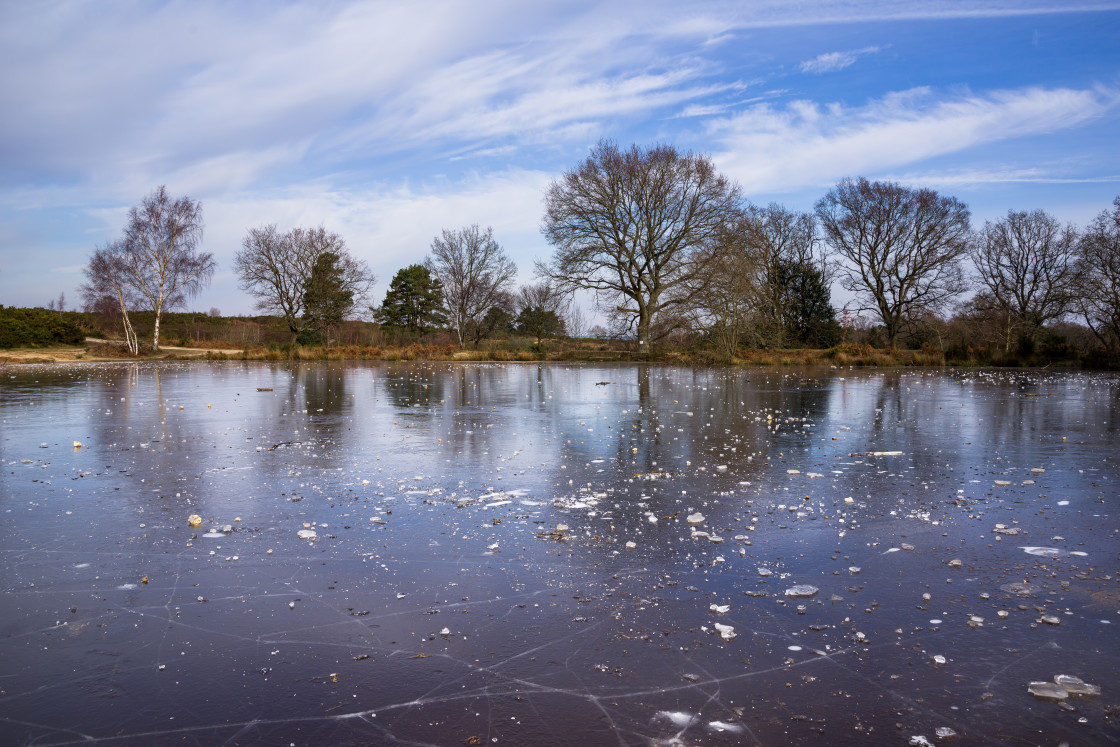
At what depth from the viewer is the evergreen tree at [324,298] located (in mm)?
50250

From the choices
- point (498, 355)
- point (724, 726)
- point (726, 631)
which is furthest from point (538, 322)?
point (724, 726)

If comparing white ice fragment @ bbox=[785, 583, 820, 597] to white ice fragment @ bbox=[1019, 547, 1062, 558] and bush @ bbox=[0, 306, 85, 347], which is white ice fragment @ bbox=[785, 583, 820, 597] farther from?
bush @ bbox=[0, 306, 85, 347]

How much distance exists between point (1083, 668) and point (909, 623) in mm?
727

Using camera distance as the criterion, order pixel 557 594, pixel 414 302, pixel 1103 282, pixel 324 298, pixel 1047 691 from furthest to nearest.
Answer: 1. pixel 414 302
2. pixel 324 298
3. pixel 1103 282
4. pixel 557 594
5. pixel 1047 691

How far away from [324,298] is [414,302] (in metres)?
13.2

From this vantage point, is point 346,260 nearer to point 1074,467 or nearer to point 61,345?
point 61,345

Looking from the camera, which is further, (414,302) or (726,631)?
(414,302)

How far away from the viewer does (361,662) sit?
3.19m

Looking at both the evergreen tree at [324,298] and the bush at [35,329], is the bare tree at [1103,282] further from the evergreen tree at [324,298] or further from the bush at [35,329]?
the bush at [35,329]

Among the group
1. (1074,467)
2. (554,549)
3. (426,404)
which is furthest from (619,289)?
(554,549)

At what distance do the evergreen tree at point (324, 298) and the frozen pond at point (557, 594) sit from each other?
4351 cm

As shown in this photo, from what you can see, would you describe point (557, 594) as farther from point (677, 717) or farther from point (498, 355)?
point (498, 355)

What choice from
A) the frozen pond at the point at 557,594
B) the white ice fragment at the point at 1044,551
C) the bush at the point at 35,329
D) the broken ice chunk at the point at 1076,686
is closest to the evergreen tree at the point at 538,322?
the bush at the point at 35,329

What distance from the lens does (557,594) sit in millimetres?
3969
